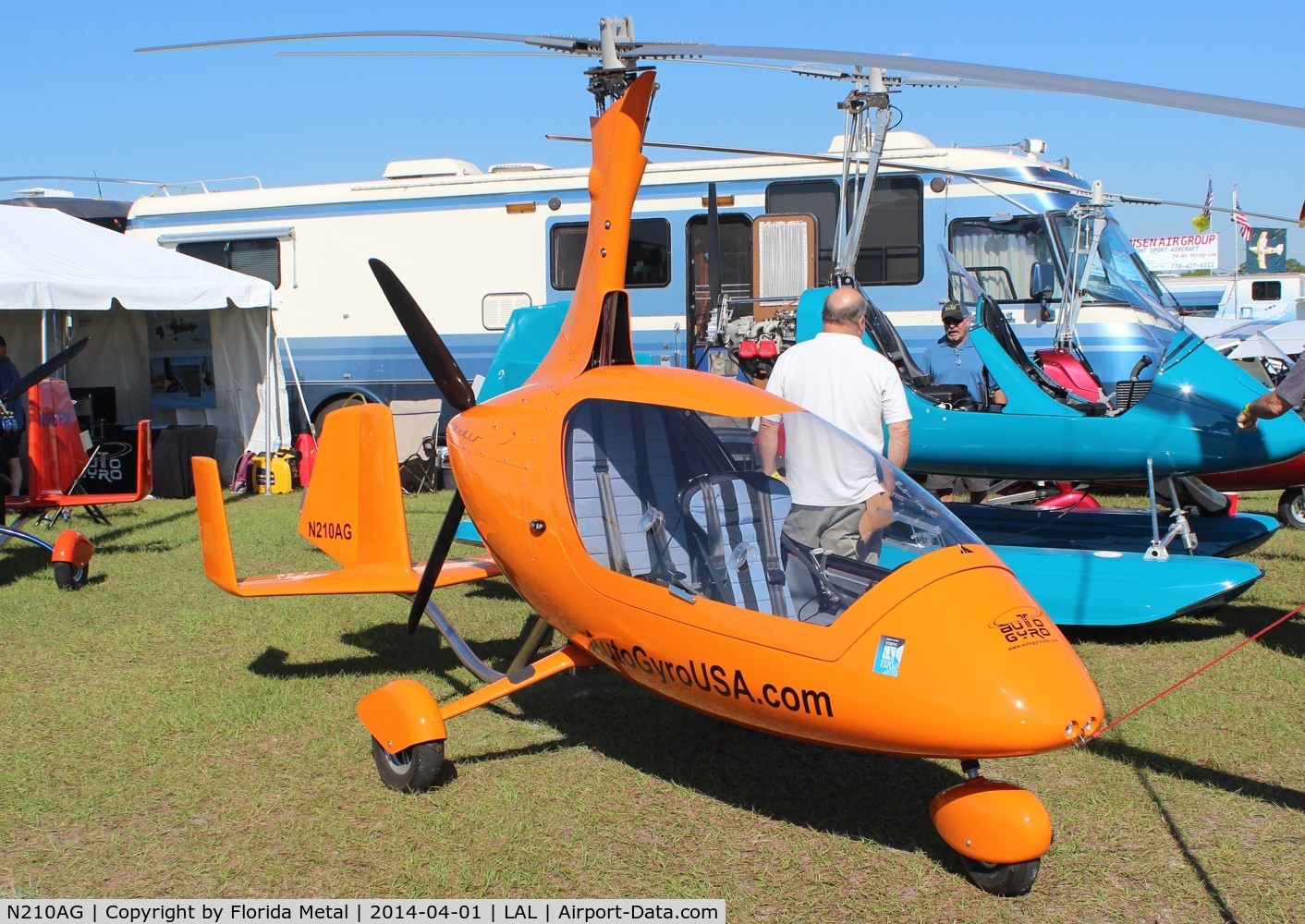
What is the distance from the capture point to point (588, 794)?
4.35m

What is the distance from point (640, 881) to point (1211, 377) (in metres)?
4.87

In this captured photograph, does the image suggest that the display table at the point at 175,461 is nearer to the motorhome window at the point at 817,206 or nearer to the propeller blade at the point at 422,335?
the motorhome window at the point at 817,206

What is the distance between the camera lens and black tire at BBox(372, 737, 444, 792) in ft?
14.1

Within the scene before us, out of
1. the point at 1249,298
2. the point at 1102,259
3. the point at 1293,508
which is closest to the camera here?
the point at 1293,508

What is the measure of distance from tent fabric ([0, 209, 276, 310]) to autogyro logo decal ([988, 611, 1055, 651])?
9.59 meters

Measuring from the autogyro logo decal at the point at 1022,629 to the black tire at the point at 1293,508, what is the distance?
23.1 feet

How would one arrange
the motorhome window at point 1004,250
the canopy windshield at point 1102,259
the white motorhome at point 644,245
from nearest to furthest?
the canopy windshield at point 1102,259, the motorhome window at point 1004,250, the white motorhome at point 644,245

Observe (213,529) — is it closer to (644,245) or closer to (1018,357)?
(1018,357)

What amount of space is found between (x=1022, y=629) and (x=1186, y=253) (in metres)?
65.4

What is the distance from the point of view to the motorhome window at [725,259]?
11898mm

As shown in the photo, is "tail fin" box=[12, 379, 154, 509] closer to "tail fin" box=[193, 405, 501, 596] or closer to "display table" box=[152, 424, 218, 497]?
"display table" box=[152, 424, 218, 497]

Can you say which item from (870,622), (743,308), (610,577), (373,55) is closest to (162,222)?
(743,308)

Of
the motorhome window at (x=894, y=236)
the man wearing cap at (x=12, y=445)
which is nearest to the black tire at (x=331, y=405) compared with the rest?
the man wearing cap at (x=12, y=445)

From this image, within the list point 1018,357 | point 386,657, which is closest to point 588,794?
point 386,657
